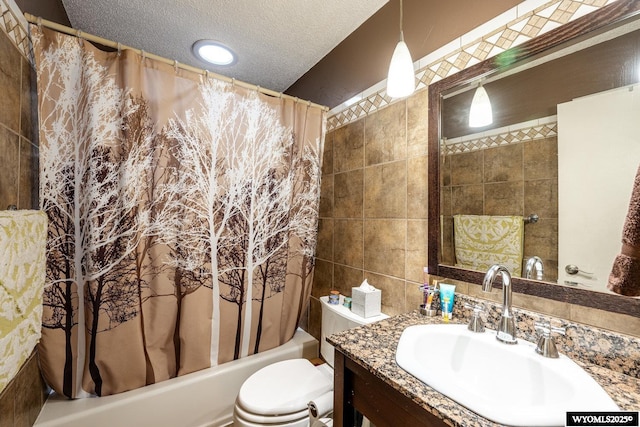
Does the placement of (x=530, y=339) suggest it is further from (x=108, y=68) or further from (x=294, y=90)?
(x=294, y=90)

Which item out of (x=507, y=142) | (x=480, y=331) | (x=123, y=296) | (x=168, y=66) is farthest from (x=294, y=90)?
(x=480, y=331)

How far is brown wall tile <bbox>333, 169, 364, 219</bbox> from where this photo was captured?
5.11 ft

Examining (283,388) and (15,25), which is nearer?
(15,25)

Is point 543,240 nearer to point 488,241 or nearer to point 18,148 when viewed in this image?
point 488,241

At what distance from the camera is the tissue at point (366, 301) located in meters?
1.29

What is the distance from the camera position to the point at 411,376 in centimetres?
69

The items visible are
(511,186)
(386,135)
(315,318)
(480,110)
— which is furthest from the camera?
(315,318)

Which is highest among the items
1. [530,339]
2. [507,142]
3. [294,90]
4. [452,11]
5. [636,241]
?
[294,90]

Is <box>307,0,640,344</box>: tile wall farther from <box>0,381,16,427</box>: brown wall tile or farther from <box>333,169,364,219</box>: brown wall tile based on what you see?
<box>0,381,16,427</box>: brown wall tile

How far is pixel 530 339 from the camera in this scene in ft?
2.79

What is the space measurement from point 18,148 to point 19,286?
58cm

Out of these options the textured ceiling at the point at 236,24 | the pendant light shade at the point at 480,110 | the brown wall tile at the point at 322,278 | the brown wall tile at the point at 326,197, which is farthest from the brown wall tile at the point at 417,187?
the textured ceiling at the point at 236,24

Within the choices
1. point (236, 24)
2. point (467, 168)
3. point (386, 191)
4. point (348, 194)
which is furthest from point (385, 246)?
point (236, 24)

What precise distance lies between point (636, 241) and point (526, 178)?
396 millimetres
